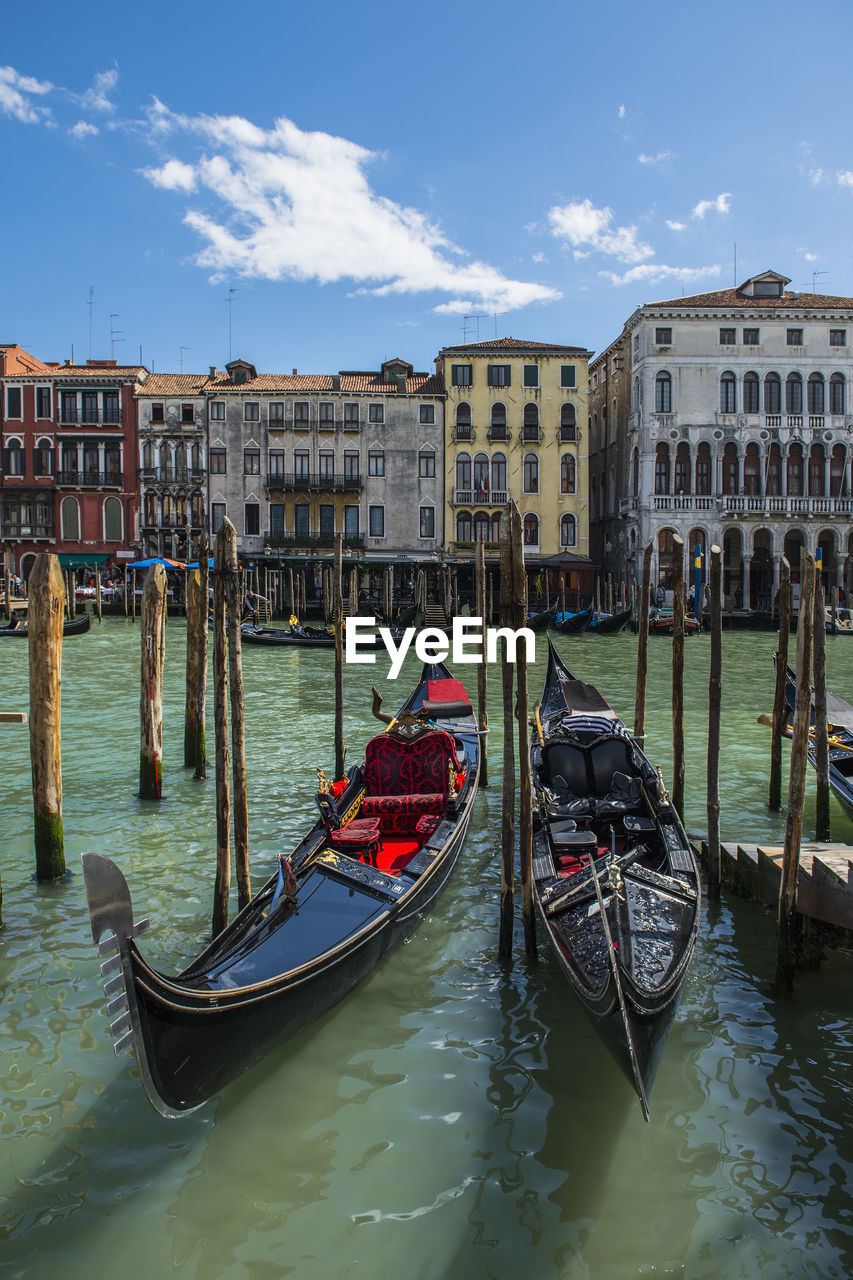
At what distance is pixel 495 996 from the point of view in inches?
161

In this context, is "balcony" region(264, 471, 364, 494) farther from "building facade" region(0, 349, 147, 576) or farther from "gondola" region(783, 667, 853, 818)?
"gondola" region(783, 667, 853, 818)

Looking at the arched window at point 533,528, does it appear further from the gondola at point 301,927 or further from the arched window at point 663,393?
the gondola at point 301,927

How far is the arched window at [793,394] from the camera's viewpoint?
27.2 metres

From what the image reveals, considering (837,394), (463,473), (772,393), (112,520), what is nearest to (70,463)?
(112,520)

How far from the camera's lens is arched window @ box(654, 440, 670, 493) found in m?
27.4

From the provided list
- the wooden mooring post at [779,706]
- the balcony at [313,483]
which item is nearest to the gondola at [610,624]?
the balcony at [313,483]

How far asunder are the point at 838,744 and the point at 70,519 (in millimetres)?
27423

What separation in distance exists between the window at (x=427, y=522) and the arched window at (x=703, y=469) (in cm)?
841

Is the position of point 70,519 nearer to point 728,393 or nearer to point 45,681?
point 728,393

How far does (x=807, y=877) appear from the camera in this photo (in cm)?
416

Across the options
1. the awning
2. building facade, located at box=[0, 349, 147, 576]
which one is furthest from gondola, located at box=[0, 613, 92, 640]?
building facade, located at box=[0, 349, 147, 576]

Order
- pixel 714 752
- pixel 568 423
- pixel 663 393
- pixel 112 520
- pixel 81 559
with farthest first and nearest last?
1. pixel 112 520
2. pixel 81 559
3. pixel 568 423
4. pixel 663 393
5. pixel 714 752

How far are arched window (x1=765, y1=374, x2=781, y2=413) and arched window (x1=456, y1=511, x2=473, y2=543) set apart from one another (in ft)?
32.4

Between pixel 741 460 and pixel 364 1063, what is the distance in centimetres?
2694
